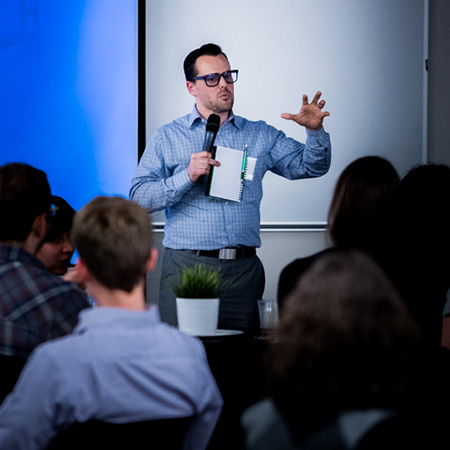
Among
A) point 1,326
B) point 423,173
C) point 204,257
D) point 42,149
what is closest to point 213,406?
point 1,326

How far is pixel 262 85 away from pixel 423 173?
1.97m

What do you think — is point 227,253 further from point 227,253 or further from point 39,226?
point 39,226

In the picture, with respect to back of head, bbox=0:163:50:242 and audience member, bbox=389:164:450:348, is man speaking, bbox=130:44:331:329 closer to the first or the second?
audience member, bbox=389:164:450:348

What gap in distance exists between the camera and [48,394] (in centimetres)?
128

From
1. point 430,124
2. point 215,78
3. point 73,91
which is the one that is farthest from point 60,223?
point 430,124

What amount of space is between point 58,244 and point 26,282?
956 millimetres

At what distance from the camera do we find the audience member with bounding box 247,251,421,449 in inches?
36.1

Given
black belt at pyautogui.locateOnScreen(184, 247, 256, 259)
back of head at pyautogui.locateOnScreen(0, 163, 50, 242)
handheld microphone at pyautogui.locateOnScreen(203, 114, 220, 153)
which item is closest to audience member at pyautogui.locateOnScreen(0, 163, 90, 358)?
back of head at pyautogui.locateOnScreen(0, 163, 50, 242)

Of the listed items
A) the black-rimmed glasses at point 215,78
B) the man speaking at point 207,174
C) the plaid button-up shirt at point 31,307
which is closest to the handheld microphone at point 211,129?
the man speaking at point 207,174

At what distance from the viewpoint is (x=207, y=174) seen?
308 centimetres

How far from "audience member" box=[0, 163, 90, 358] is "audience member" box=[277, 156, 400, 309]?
0.67m

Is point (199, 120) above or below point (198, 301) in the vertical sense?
above

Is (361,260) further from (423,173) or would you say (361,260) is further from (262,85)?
(262,85)

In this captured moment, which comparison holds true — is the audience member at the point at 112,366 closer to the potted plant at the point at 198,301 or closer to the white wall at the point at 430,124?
the potted plant at the point at 198,301
